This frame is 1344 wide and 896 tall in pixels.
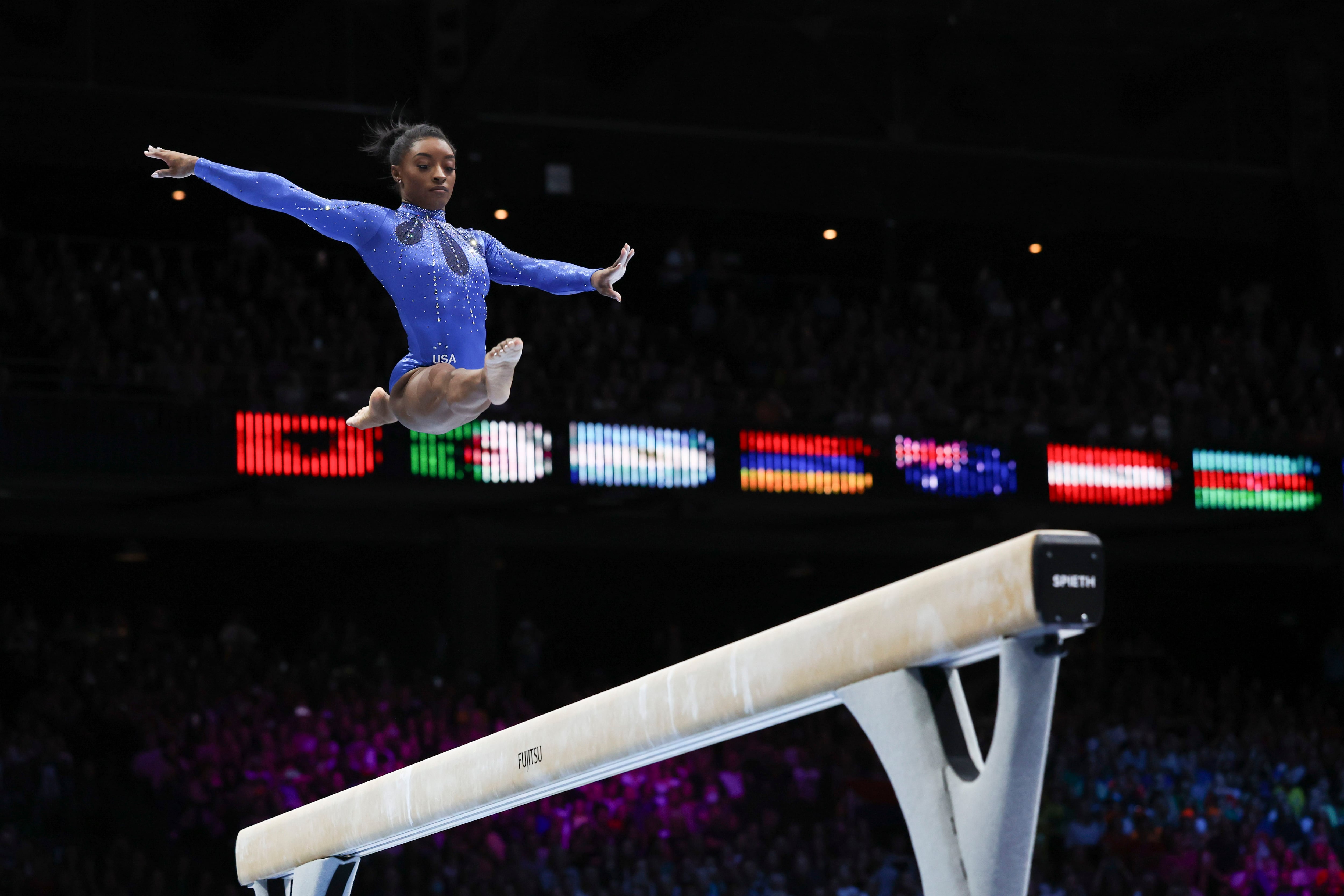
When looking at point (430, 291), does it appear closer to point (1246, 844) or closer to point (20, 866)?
point (20, 866)

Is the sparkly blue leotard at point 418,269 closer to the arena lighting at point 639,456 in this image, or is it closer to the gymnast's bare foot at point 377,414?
the gymnast's bare foot at point 377,414

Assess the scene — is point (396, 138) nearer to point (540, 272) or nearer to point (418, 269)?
point (418, 269)

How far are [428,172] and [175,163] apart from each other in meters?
0.78

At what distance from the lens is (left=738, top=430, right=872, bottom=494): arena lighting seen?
58.4 feet

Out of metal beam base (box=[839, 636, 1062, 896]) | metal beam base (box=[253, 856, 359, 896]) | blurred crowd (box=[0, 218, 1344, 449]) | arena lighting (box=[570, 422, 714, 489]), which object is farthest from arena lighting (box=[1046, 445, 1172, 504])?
metal beam base (box=[839, 636, 1062, 896])

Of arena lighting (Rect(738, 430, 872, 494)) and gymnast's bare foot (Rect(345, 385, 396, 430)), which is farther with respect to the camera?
arena lighting (Rect(738, 430, 872, 494))

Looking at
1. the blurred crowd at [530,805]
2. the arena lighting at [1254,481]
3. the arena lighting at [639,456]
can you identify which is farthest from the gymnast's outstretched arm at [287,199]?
the arena lighting at [1254,481]

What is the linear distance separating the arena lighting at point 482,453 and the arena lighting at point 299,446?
23.4 inches

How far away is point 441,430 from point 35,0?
1604cm

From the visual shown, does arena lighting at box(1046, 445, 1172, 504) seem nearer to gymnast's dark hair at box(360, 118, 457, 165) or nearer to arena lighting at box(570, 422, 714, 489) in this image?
arena lighting at box(570, 422, 714, 489)

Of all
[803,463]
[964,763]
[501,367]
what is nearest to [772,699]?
[964,763]

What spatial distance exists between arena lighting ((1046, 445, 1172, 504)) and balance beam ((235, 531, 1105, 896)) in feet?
46.1

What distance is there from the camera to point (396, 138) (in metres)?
5.32

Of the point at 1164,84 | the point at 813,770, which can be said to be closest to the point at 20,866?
the point at 813,770
